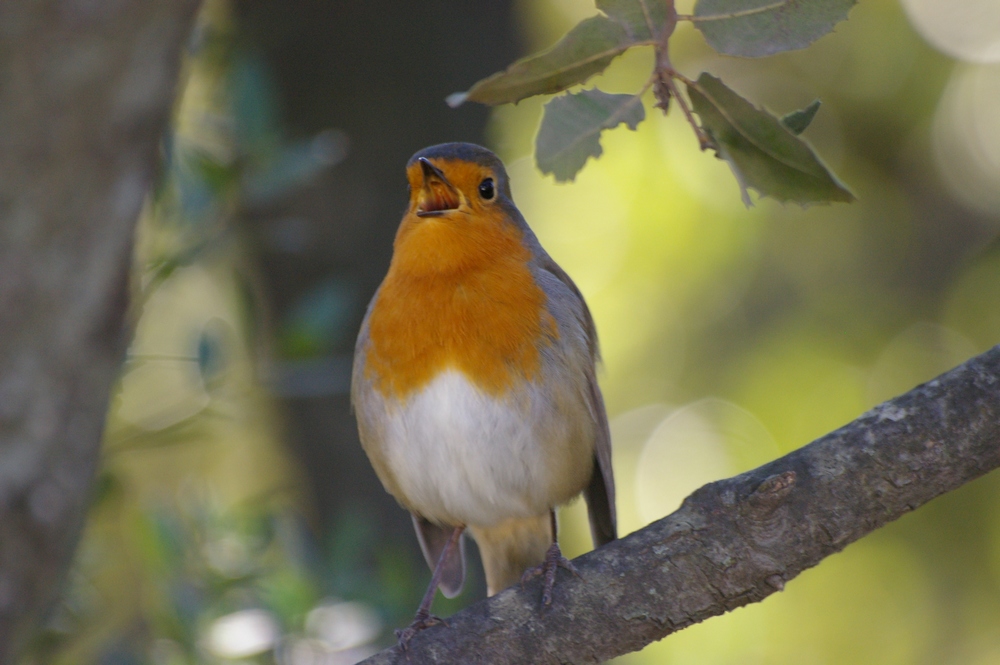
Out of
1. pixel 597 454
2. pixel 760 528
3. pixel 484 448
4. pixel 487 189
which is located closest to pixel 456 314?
pixel 484 448

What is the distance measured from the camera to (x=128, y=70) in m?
2.29

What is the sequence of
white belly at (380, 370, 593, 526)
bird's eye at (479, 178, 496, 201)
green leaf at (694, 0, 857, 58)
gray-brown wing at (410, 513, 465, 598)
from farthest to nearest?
gray-brown wing at (410, 513, 465, 598)
bird's eye at (479, 178, 496, 201)
white belly at (380, 370, 593, 526)
green leaf at (694, 0, 857, 58)

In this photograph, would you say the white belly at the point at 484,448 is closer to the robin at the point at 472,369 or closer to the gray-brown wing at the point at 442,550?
the robin at the point at 472,369

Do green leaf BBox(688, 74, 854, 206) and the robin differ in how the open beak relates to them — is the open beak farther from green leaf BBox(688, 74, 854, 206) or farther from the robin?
green leaf BBox(688, 74, 854, 206)

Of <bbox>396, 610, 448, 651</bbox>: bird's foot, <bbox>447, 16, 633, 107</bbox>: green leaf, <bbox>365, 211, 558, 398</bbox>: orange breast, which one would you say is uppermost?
<bbox>365, 211, 558, 398</bbox>: orange breast

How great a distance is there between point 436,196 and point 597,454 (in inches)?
37.2

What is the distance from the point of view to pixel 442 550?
140 inches

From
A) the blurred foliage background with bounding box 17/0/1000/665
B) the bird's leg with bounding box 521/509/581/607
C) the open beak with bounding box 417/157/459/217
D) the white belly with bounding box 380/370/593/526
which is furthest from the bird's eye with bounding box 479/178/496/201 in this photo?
the bird's leg with bounding box 521/509/581/607

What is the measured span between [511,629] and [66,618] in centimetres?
171

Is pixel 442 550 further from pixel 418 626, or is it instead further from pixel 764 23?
pixel 764 23

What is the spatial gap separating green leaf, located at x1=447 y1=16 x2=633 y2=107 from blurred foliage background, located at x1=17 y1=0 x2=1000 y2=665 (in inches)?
50.2

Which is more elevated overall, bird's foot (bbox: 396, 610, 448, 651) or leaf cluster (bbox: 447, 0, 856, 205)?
leaf cluster (bbox: 447, 0, 856, 205)

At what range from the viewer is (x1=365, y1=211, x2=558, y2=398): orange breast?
9.44ft

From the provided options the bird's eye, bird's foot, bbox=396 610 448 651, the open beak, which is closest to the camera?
bird's foot, bbox=396 610 448 651
